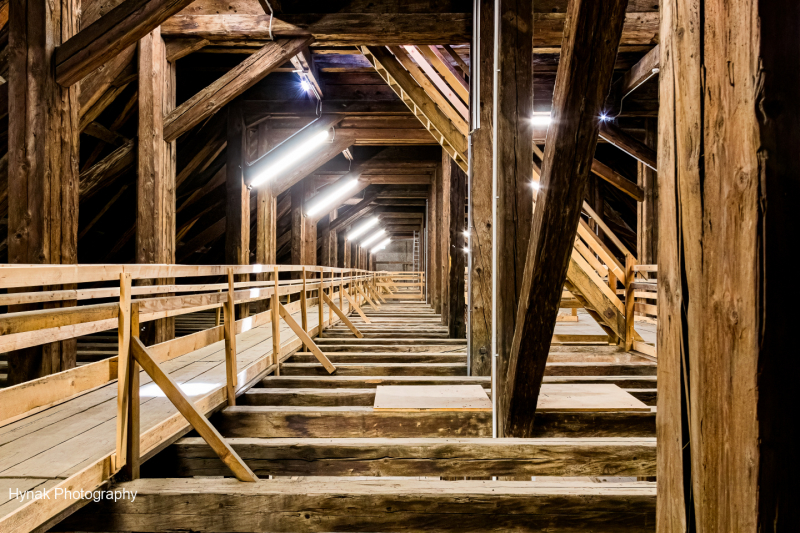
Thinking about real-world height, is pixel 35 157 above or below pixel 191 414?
above

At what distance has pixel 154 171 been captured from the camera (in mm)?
4535

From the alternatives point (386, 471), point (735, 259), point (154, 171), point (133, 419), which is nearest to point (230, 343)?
point (133, 419)

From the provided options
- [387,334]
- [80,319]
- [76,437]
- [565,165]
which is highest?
[565,165]

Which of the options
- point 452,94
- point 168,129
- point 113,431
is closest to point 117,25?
point 168,129

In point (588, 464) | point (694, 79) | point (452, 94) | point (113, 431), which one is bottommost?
point (588, 464)

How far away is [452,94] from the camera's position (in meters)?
4.79

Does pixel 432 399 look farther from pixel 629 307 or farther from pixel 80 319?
pixel 629 307

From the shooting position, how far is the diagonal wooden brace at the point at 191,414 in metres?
1.89

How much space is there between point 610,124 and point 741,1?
22.2 ft

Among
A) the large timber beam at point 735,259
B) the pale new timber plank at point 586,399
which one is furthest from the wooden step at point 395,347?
the large timber beam at point 735,259

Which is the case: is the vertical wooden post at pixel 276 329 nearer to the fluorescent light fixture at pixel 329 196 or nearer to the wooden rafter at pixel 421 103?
the wooden rafter at pixel 421 103

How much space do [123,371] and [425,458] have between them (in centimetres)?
129

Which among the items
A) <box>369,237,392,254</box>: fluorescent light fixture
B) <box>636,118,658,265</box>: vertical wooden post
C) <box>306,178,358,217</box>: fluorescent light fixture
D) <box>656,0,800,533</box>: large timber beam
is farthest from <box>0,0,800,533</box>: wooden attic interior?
<box>369,237,392,254</box>: fluorescent light fixture

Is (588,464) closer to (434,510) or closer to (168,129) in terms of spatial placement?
(434,510)
